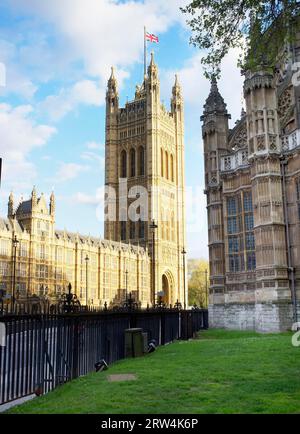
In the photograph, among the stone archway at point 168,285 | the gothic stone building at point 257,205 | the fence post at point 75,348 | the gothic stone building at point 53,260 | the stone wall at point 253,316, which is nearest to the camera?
the fence post at point 75,348

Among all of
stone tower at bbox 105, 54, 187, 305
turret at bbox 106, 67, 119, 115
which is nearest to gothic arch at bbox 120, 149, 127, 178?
stone tower at bbox 105, 54, 187, 305

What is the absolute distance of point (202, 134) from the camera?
112ft

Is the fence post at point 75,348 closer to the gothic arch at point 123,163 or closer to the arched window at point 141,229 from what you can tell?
the arched window at point 141,229

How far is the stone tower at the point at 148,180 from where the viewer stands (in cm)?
10606

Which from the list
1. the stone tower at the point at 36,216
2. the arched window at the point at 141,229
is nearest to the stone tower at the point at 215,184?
the stone tower at the point at 36,216

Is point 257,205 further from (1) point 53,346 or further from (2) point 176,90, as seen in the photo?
(2) point 176,90

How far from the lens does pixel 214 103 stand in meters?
33.8

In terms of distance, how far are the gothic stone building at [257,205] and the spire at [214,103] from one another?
0.37ft

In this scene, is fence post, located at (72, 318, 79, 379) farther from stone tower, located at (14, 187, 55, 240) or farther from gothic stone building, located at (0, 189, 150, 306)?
stone tower, located at (14, 187, 55, 240)

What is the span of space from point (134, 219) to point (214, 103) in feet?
244

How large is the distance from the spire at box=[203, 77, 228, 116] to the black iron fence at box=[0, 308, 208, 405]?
2044 cm

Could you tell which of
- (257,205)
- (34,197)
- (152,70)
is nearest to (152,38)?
(152,70)
